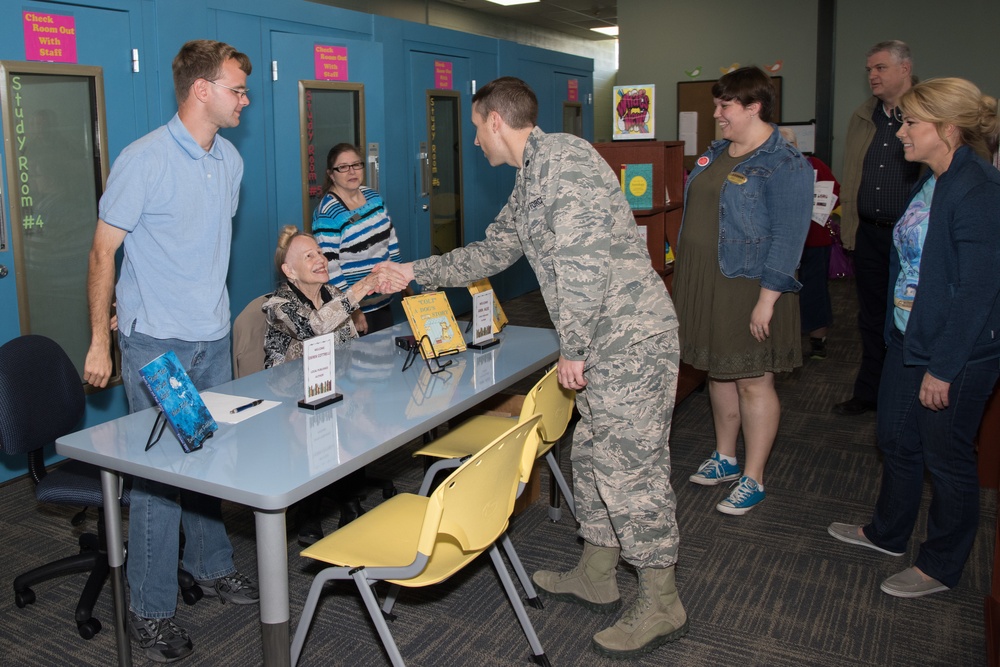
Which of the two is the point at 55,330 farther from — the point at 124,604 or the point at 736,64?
the point at 736,64

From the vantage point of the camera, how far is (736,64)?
9398 mm

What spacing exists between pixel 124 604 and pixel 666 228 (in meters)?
3.15

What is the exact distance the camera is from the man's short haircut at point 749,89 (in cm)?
321

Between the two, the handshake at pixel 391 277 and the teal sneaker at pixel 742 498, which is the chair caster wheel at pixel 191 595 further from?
the teal sneaker at pixel 742 498

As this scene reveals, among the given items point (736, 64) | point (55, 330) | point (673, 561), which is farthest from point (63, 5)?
point (736, 64)

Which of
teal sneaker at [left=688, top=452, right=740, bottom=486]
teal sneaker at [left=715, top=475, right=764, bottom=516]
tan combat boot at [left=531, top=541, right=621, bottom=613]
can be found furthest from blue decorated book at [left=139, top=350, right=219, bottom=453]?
teal sneaker at [left=688, top=452, right=740, bottom=486]

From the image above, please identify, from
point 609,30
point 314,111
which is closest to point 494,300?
point 314,111

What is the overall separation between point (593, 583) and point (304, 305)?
144 cm

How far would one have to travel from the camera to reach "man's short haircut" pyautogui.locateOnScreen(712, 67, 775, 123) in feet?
10.5

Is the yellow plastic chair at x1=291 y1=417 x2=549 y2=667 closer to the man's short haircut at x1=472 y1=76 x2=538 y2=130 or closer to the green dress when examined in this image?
the man's short haircut at x1=472 y1=76 x2=538 y2=130

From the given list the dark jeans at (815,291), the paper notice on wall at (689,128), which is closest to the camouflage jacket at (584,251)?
the dark jeans at (815,291)

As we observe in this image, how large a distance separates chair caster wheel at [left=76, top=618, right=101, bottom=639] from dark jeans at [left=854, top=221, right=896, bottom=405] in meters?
3.64

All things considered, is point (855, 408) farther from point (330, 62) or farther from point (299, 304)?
point (330, 62)

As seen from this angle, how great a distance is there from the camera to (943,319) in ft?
8.31
